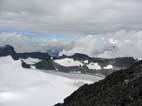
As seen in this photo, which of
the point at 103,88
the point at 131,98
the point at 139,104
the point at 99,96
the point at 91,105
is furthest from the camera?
the point at 103,88

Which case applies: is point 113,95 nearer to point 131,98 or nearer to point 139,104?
point 131,98

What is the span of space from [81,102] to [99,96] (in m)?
9.81

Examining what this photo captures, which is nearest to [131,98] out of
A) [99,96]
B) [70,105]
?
[99,96]

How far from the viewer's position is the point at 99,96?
178 meters

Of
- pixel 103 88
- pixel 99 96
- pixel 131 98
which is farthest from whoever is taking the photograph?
pixel 103 88

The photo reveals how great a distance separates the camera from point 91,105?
16562cm

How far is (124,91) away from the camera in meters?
166

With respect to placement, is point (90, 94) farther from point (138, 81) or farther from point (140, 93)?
point (140, 93)

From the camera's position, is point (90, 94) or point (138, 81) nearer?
point (138, 81)

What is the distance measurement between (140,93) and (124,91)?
39.4 ft

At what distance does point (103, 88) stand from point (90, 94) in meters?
7.89

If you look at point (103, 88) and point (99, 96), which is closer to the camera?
point (99, 96)

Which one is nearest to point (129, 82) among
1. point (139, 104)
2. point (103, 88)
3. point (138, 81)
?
point (138, 81)

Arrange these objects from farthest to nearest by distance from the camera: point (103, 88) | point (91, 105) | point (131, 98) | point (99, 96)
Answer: point (103, 88), point (99, 96), point (91, 105), point (131, 98)
